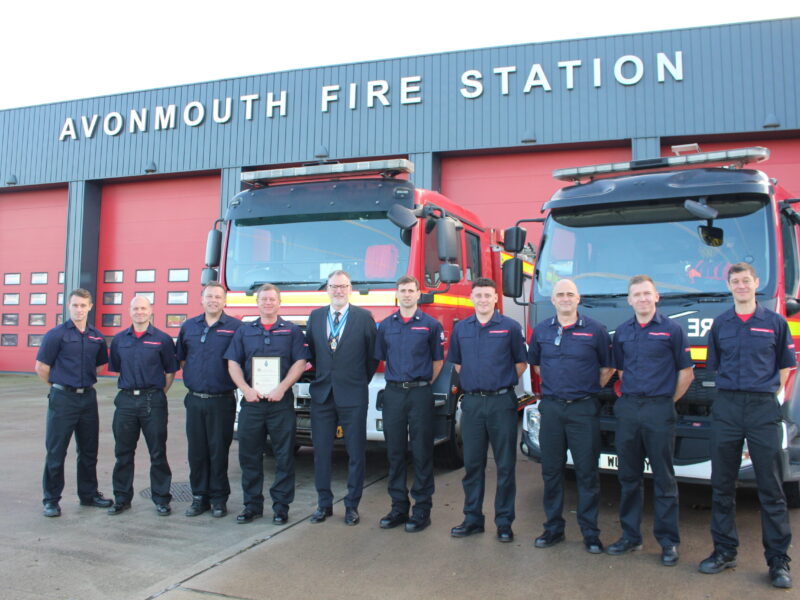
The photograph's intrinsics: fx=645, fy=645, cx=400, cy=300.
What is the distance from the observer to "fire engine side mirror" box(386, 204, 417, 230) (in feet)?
18.7

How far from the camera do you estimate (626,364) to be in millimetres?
4227

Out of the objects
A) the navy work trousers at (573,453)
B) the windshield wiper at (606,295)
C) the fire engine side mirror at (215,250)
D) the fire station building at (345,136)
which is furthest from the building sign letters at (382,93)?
the navy work trousers at (573,453)

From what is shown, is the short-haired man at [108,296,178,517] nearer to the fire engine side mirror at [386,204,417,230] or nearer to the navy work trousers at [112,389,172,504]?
the navy work trousers at [112,389,172,504]

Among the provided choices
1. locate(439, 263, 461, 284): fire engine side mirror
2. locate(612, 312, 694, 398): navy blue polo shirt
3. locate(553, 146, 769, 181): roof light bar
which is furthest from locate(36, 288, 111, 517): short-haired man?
locate(553, 146, 769, 181): roof light bar

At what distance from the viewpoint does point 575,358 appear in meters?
4.31

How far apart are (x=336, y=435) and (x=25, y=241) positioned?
16.9 m

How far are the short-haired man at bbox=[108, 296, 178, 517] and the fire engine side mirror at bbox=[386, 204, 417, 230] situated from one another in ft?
7.14

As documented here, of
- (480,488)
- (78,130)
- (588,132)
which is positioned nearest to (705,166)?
(480,488)

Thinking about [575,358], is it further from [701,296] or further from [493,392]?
[701,296]

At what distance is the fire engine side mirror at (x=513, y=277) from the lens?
18.5 feet

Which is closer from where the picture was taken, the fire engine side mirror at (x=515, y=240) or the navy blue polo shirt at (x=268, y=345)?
the navy blue polo shirt at (x=268, y=345)

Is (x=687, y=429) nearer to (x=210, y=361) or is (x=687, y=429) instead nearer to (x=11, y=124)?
(x=210, y=361)

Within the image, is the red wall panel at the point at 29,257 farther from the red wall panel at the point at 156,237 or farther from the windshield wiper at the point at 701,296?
the windshield wiper at the point at 701,296

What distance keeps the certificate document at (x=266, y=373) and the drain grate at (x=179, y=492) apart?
1.47m
